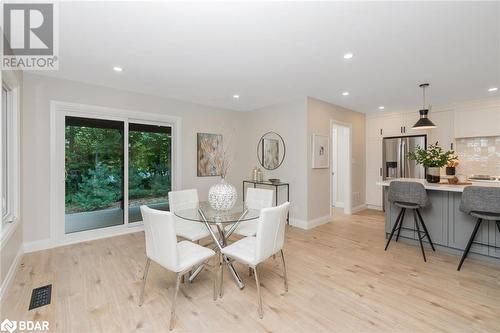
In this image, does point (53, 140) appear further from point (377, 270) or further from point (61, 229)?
point (377, 270)

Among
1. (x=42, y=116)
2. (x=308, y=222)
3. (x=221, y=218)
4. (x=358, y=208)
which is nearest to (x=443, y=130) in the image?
(x=358, y=208)

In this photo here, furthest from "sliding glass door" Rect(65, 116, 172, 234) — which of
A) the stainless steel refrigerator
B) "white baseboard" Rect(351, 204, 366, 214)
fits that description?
the stainless steel refrigerator

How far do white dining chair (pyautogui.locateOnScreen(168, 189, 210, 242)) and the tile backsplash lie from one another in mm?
5336

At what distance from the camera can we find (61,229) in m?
3.49

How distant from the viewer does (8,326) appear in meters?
1.83

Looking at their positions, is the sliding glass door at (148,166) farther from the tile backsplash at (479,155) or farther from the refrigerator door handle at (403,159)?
the tile backsplash at (479,155)

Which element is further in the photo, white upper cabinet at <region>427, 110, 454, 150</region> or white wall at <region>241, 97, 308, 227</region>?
white upper cabinet at <region>427, 110, 454, 150</region>

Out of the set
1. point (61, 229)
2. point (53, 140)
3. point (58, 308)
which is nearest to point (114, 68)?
point (53, 140)

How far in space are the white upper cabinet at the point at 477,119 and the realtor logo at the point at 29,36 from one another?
21.1 feet

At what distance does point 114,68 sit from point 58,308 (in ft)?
8.87

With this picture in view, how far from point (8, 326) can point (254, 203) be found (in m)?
2.53

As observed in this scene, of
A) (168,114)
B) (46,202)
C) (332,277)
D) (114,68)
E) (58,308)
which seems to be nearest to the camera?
(58,308)

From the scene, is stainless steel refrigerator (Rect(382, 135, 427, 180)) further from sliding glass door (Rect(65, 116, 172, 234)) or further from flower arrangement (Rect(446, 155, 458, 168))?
sliding glass door (Rect(65, 116, 172, 234))

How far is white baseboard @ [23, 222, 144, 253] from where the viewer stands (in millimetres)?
3262
